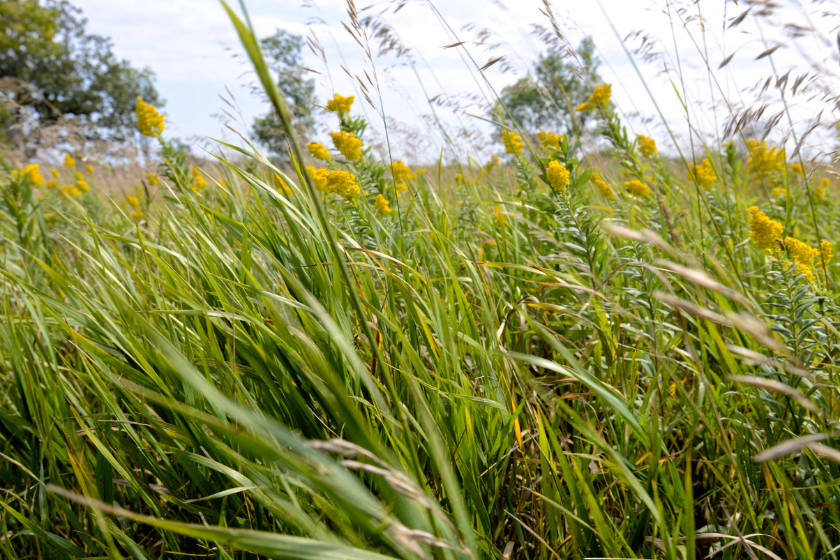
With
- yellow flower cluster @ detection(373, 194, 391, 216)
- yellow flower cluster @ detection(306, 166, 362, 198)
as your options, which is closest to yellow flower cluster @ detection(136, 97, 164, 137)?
yellow flower cluster @ detection(373, 194, 391, 216)

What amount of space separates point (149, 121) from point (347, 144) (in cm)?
149

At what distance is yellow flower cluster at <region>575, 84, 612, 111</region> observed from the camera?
2.02 meters

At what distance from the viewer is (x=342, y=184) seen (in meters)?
1.47

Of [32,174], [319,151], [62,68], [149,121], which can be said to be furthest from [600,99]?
[62,68]

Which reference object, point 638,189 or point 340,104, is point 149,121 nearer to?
point 340,104

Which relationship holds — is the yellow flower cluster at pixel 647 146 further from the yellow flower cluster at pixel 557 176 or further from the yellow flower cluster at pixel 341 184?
the yellow flower cluster at pixel 341 184

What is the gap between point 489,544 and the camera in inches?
29.7

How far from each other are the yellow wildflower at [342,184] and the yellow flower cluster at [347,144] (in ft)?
1.55

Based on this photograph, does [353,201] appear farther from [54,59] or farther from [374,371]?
[54,59]

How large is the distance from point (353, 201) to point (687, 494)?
1129 mm

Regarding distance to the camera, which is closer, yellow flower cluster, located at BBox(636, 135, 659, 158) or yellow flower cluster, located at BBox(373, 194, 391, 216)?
yellow flower cluster, located at BBox(373, 194, 391, 216)

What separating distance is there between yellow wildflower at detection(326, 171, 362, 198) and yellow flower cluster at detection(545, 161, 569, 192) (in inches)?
21.7

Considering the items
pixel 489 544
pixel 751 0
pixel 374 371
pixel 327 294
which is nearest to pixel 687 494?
pixel 489 544

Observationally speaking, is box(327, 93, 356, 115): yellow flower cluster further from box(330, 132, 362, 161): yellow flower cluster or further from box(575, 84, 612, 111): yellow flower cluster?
box(575, 84, 612, 111): yellow flower cluster
